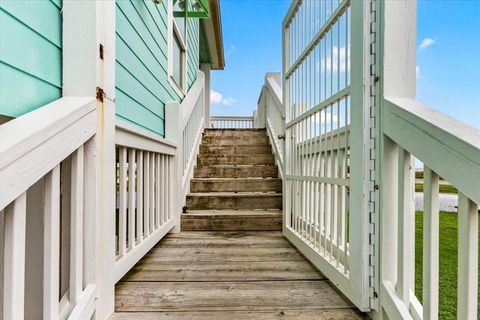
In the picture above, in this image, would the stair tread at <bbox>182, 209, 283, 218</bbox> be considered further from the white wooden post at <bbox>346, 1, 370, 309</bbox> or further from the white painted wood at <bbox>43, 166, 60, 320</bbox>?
the white painted wood at <bbox>43, 166, 60, 320</bbox>

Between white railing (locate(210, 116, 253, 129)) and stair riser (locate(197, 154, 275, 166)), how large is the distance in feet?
18.3

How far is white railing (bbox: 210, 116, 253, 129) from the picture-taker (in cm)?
941

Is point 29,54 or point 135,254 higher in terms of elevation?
point 29,54

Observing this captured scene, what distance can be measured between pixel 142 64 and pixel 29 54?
3.83ft

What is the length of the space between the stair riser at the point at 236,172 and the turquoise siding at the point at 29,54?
247 cm

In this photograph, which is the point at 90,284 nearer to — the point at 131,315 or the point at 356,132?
the point at 131,315

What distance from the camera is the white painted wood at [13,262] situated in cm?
66

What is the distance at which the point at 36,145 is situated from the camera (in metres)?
0.74

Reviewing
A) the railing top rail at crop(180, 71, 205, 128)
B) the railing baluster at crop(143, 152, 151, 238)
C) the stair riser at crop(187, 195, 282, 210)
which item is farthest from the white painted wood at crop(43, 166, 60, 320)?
the stair riser at crop(187, 195, 282, 210)

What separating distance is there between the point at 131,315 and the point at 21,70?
1.08 m

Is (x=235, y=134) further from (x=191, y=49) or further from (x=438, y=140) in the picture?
(x=438, y=140)

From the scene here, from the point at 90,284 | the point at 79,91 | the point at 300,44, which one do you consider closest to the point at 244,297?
the point at 90,284

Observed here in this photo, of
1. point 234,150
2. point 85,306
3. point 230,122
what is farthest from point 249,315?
point 230,122

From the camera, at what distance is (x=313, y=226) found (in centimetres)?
191
